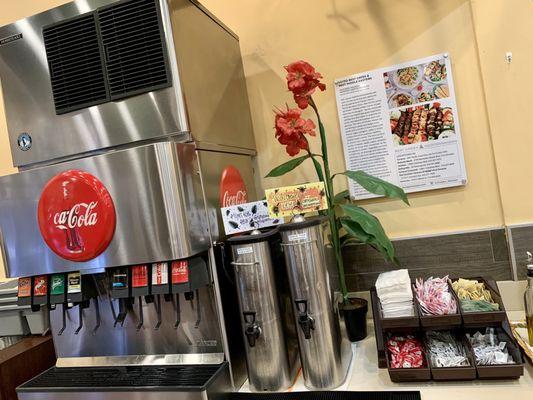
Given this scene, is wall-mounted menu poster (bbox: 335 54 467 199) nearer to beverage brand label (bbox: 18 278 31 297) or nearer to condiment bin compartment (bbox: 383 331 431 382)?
condiment bin compartment (bbox: 383 331 431 382)

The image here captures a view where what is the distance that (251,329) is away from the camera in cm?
121

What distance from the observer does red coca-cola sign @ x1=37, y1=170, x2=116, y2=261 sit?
1.22 meters

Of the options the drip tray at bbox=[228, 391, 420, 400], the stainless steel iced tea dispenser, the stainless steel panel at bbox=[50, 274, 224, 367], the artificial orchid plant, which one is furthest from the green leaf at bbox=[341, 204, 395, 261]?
the stainless steel panel at bbox=[50, 274, 224, 367]

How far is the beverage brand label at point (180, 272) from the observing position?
1184 mm

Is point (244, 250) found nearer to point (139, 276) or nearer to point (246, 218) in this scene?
point (246, 218)

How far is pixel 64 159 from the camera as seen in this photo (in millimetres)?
1376

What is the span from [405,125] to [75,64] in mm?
1273

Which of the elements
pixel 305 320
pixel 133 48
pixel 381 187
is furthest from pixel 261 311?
pixel 133 48

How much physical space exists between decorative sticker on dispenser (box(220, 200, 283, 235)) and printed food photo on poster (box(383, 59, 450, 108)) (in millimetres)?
739

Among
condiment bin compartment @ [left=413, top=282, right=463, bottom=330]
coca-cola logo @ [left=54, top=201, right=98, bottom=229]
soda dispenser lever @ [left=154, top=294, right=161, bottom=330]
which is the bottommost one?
condiment bin compartment @ [left=413, top=282, right=463, bottom=330]

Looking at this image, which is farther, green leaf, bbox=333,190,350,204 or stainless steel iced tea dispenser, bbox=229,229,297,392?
green leaf, bbox=333,190,350,204

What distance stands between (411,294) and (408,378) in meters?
0.25

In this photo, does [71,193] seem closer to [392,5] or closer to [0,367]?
[0,367]

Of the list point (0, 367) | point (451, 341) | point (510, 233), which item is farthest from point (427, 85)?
point (0, 367)
